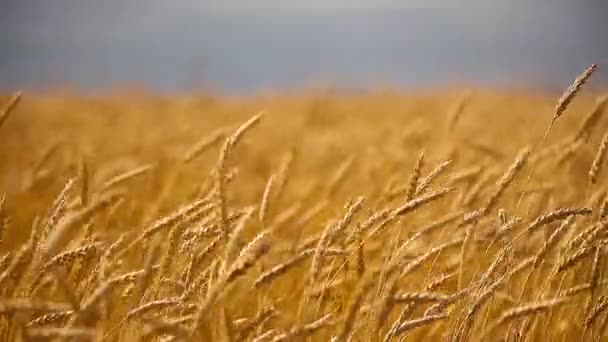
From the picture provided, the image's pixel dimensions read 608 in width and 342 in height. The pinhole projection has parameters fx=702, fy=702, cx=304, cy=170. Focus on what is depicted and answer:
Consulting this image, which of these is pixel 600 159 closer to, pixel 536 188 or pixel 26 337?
pixel 536 188

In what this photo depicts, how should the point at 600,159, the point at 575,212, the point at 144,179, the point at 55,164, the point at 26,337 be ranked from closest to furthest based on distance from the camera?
the point at 26,337
the point at 575,212
the point at 600,159
the point at 144,179
the point at 55,164

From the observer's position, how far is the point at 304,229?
6.66ft

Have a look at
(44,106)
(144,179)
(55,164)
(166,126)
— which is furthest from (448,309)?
(44,106)

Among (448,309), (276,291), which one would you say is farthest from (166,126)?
(448,309)

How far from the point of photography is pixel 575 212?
4.05 ft

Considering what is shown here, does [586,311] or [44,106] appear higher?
[44,106]

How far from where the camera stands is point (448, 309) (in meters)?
1.49

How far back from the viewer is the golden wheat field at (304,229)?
113 centimetres

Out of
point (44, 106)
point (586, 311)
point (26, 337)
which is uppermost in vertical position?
point (44, 106)

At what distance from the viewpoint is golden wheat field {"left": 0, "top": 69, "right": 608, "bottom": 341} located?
113 cm

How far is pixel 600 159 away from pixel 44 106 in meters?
6.65

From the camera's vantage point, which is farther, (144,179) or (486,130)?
(486,130)

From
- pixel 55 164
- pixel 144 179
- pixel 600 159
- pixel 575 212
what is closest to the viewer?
pixel 575 212

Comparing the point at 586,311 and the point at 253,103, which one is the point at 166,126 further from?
the point at 586,311
